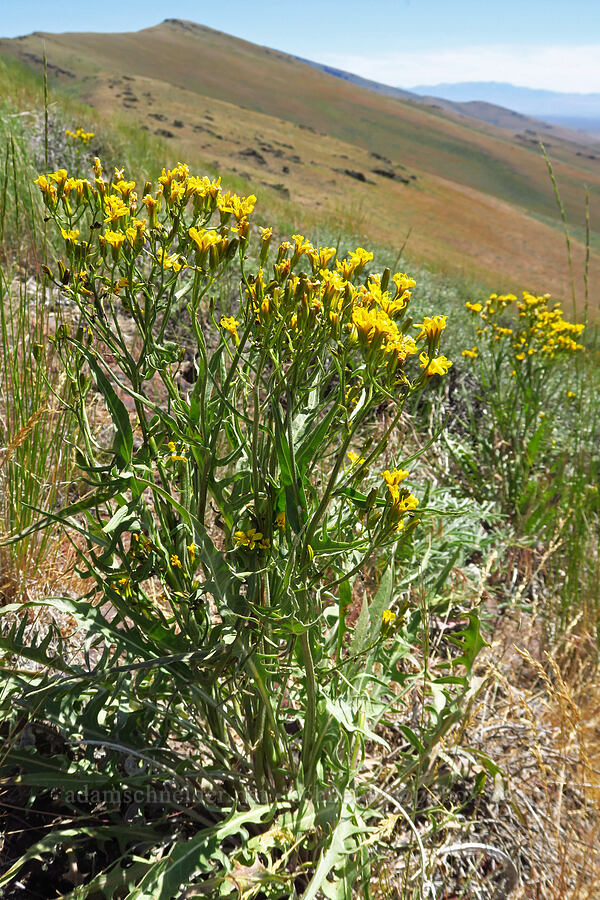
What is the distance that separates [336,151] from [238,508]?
1577 inches

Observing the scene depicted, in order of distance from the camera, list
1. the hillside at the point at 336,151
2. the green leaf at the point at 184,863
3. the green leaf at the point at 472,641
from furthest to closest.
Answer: the hillside at the point at 336,151 → the green leaf at the point at 472,641 → the green leaf at the point at 184,863

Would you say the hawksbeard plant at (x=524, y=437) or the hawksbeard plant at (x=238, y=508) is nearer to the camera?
the hawksbeard plant at (x=238, y=508)

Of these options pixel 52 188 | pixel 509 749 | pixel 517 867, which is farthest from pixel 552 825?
pixel 52 188

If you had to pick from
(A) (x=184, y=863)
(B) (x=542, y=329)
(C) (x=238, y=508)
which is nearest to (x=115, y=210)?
(C) (x=238, y=508)

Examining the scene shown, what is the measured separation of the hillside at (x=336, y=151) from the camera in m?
22.6

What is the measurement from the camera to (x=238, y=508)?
112 centimetres

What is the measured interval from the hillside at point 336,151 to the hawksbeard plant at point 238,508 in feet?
5.76

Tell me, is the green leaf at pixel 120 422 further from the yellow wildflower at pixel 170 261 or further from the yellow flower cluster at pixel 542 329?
the yellow flower cluster at pixel 542 329

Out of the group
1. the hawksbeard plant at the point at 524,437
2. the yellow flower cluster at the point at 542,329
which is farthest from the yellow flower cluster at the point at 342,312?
the yellow flower cluster at the point at 542,329

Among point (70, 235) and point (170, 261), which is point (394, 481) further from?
point (70, 235)

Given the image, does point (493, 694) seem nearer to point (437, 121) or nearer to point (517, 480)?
A: point (517, 480)

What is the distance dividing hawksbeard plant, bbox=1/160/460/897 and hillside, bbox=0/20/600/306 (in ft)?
5.76

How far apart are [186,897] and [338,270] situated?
124 cm

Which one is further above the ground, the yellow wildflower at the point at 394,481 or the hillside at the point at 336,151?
the hillside at the point at 336,151
